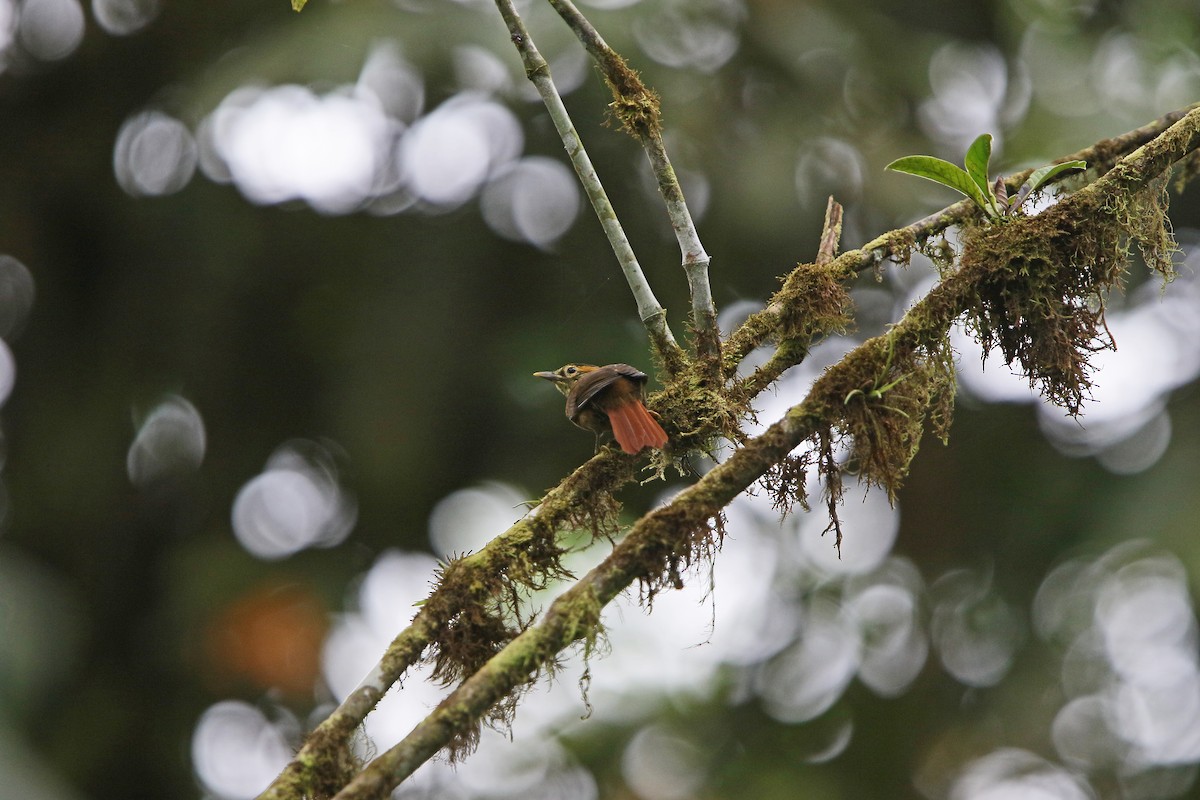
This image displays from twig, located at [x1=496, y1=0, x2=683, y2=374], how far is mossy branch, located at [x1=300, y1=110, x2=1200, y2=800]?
1.69 ft

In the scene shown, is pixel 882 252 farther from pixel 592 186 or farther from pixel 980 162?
pixel 592 186

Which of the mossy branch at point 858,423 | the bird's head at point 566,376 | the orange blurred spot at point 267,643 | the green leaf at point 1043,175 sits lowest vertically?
the mossy branch at point 858,423

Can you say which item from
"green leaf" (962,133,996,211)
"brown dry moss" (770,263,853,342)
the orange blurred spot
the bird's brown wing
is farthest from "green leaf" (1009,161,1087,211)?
the orange blurred spot

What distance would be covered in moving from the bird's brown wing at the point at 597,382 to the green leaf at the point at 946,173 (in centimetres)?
98

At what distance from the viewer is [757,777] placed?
8.35 meters

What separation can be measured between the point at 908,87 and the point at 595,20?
A: 2.61 m

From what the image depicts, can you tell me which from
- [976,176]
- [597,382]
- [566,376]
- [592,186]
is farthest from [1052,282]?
[566,376]

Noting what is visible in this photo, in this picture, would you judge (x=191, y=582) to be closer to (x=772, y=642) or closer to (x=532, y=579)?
(x=772, y=642)

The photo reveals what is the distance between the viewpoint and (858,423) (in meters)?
2.66

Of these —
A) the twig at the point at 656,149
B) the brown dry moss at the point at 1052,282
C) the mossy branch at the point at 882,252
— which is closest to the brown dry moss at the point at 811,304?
the mossy branch at the point at 882,252

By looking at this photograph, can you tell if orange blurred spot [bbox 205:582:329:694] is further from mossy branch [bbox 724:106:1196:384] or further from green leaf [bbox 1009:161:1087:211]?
green leaf [bbox 1009:161:1087:211]

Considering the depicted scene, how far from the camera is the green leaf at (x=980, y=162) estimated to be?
2910 mm

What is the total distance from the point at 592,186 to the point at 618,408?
2.03 feet

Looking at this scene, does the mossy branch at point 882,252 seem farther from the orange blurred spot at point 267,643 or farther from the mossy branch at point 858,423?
the orange blurred spot at point 267,643
